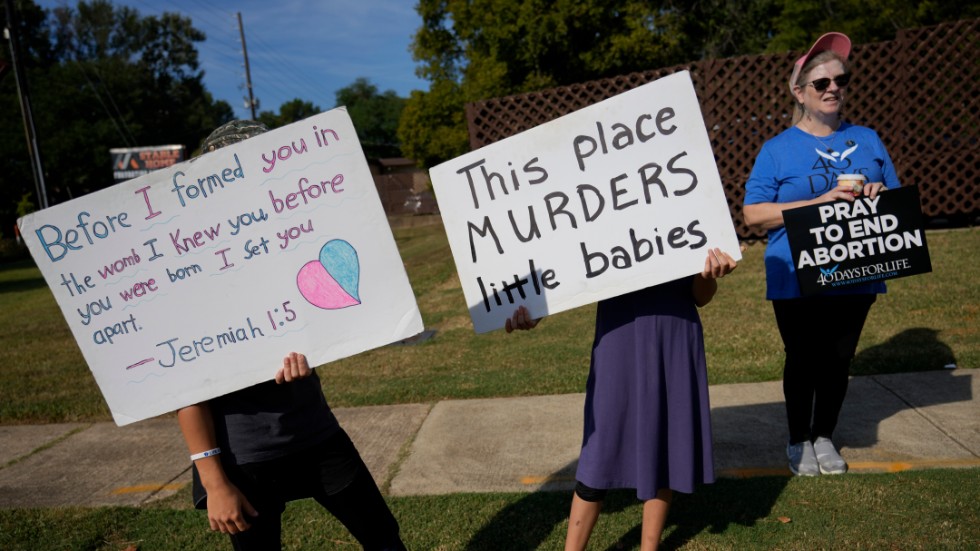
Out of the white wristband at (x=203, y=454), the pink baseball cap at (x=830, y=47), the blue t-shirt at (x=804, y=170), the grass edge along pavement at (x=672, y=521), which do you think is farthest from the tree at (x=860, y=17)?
the white wristband at (x=203, y=454)

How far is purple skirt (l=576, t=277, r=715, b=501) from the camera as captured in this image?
2.50m

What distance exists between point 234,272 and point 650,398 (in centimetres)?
144

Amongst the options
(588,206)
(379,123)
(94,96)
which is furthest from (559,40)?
(379,123)

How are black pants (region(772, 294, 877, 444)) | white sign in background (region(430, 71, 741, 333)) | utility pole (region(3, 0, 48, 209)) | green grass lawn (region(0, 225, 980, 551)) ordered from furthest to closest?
1. utility pole (region(3, 0, 48, 209))
2. black pants (region(772, 294, 877, 444))
3. green grass lawn (region(0, 225, 980, 551))
4. white sign in background (region(430, 71, 741, 333))

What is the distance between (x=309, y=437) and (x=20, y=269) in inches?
988

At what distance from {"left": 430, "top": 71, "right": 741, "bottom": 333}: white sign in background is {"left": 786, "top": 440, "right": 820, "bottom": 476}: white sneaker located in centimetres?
157

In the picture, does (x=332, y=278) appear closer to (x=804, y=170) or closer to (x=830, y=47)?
(x=804, y=170)

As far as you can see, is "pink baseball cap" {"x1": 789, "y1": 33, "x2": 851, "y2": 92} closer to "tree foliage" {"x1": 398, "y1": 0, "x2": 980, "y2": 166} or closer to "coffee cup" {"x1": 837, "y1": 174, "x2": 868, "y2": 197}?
"coffee cup" {"x1": 837, "y1": 174, "x2": 868, "y2": 197}

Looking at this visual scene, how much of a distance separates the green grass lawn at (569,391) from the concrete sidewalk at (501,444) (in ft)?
0.57

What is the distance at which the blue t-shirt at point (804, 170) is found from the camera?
3.21 metres

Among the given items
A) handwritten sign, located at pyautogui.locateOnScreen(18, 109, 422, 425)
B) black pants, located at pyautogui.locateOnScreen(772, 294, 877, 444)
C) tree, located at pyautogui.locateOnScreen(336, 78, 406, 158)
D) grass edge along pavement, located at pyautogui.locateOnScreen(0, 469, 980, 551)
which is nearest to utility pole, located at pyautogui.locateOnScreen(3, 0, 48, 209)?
grass edge along pavement, located at pyautogui.locateOnScreen(0, 469, 980, 551)

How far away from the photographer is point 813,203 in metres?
3.07

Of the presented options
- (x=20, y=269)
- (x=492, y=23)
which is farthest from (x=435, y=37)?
(x=20, y=269)

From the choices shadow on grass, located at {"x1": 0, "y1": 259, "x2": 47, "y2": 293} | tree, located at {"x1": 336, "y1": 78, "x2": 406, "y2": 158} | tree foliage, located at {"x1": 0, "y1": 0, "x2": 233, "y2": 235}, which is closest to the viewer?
shadow on grass, located at {"x1": 0, "y1": 259, "x2": 47, "y2": 293}
